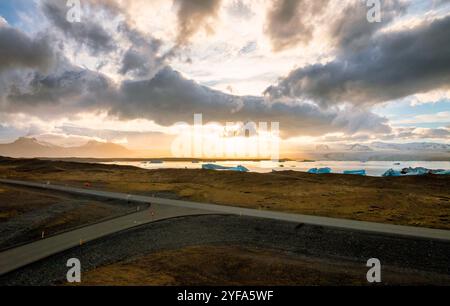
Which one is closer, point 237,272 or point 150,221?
point 237,272

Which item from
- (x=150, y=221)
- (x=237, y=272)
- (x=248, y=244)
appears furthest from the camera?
(x=150, y=221)

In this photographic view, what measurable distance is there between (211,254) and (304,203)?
18.4m

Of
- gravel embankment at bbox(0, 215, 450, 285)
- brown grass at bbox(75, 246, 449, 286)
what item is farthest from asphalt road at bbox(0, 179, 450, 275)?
brown grass at bbox(75, 246, 449, 286)

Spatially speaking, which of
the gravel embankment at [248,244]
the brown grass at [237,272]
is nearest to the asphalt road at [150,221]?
the gravel embankment at [248,244]

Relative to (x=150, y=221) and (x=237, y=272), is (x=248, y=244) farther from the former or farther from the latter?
(x=150, y=221)

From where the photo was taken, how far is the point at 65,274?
13.0 metres

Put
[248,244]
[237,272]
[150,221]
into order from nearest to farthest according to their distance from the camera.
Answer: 1. [237,272]
2. [248,244]
3. [150,221]

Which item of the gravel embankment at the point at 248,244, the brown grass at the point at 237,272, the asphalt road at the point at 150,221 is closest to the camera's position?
the brown grass at the point at 237,272

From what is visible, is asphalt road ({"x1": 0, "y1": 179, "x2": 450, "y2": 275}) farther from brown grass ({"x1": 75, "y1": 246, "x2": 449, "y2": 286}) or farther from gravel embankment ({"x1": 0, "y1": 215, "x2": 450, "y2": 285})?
brown grass ({"x1": 75, "y1": 246, "x2": 449, "y2": 286})

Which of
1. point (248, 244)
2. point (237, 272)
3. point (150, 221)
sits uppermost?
point (150, 221)

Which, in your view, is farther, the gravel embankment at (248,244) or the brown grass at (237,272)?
the gravel embankment at (248,244)

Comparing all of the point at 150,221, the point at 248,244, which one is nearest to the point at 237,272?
the point at 248,244

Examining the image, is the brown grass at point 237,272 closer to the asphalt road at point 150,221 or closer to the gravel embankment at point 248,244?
the gravel embankment at point 248,244
